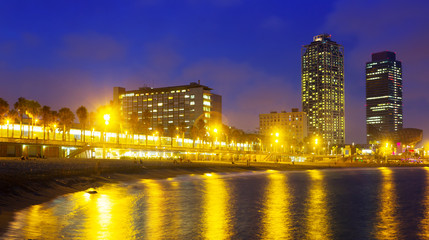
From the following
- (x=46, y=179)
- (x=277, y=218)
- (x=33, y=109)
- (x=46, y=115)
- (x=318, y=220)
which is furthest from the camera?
(x=33, y=109)

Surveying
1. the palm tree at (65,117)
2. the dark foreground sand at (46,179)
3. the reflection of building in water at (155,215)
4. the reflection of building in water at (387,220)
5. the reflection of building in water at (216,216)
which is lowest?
the reflection of building in water at (387,220)

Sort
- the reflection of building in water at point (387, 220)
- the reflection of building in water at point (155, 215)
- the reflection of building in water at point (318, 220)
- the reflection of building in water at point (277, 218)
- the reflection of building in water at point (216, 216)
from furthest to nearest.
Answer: the reflection of building in water at point (387, 220) < the reflection of building in water at point (318, 220) < the reflection of building in water at point (277, 218) < the reflection of building in water at point (216, 216) < the reflection of building in water at point (155, 215)

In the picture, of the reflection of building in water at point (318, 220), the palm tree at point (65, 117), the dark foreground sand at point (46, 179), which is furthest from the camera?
the palm tree at point (65, 117)

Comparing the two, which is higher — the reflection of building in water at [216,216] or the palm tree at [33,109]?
the palm tree at [33,109]

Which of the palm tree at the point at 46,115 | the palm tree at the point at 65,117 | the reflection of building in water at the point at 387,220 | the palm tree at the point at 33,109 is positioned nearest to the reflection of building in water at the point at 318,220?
the reflection of building in water at the point at 387,220

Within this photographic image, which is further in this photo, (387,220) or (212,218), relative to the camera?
(387,220)

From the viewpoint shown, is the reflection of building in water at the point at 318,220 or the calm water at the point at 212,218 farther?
the reflection of building in water at the point at 318,220

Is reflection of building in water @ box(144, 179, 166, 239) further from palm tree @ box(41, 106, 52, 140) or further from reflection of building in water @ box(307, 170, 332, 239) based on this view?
palm tree @ box(41, 106, 52, 140)

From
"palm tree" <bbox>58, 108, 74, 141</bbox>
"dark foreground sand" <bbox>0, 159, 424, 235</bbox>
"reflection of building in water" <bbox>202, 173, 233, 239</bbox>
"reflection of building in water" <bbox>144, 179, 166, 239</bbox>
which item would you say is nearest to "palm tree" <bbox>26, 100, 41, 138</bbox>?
"palm tree" <bbox>58, 108, 74, 141</bbox>

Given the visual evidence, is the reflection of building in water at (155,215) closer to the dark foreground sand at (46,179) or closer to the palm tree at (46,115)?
the dark foreground sand at (46,179)

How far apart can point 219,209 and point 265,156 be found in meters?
154

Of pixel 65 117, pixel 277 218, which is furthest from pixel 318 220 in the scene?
pixel 65 117

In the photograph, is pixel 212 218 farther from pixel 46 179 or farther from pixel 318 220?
pixel 46 179

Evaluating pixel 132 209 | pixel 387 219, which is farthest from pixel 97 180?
pixel 387 219
